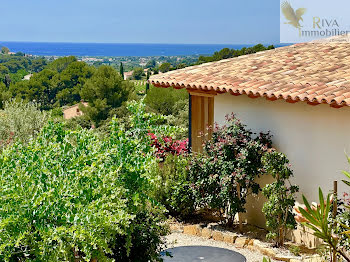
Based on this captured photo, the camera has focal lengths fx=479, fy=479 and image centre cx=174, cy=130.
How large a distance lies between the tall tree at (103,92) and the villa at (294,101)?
3681 cm

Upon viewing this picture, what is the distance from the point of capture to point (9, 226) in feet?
15.4

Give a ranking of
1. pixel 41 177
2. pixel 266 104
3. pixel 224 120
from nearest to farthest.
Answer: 1. pixel 41 177
2. pixel 266 104
3. pixel 224 120

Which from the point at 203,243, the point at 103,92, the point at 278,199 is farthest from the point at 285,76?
the point at 103,92

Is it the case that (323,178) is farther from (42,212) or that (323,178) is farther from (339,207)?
(42,212)

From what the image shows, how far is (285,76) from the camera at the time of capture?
362 inches

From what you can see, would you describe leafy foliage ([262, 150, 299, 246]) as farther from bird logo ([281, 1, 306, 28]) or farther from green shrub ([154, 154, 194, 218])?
bird logo ([281, 1, 306, 28])

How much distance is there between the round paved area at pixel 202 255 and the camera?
7.88 metres

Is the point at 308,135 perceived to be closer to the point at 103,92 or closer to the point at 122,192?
the point at 122,192

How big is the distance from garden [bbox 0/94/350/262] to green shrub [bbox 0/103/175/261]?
0.04 ft

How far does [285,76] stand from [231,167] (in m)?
2.05

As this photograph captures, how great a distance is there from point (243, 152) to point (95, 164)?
4078mm

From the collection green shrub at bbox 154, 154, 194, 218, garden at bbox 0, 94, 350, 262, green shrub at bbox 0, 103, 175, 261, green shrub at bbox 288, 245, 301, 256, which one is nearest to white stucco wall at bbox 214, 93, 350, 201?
garden at bbox 0, 94, 350, 262

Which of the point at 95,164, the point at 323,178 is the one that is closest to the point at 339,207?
the point at 323,178

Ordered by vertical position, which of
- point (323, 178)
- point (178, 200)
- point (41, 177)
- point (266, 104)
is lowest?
point (178, 200)
